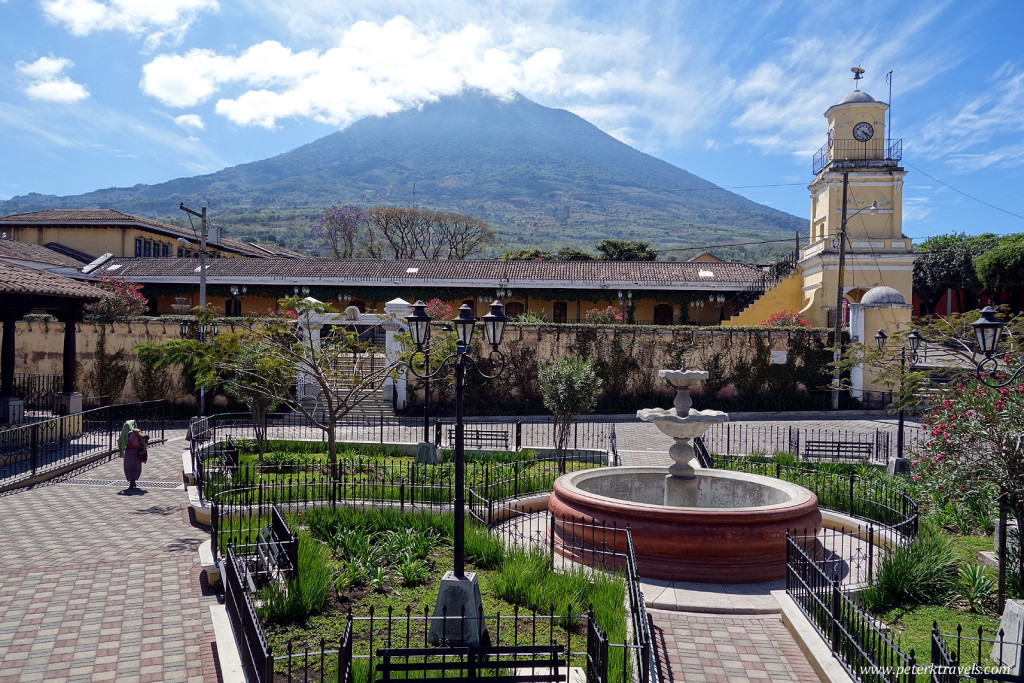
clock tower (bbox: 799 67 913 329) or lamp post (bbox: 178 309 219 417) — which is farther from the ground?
clock tower (bbox: 799 67 913 329)

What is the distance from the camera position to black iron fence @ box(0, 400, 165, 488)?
1278cm

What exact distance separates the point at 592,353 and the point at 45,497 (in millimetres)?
16596

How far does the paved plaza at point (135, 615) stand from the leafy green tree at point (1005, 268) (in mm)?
37161

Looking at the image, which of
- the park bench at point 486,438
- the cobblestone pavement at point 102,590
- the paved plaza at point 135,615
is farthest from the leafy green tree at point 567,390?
the cobblestone pavement at point 102,590

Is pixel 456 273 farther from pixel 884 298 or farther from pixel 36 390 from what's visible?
pixel 884 298

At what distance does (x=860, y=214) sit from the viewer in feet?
98.3

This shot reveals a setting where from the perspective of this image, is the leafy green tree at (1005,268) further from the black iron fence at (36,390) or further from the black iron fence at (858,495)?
the black iron fence at (36,390)

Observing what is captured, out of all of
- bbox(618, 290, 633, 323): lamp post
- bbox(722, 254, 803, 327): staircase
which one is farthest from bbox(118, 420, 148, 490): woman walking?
bbox(722, 254, 803, 327): staircase

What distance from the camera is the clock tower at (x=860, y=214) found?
29438mm

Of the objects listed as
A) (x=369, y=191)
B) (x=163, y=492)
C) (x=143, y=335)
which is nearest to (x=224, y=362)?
(x=163, y=492)

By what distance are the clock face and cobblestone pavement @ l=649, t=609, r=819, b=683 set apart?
95.9 feet

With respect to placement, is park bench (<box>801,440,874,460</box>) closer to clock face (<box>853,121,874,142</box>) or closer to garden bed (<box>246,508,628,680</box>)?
garden bed (<box>246,508,628,680</box>)

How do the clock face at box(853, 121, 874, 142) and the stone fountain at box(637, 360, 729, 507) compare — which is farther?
the clock face at box(853, 121, 874, 142)

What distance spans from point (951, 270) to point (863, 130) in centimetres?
1620
